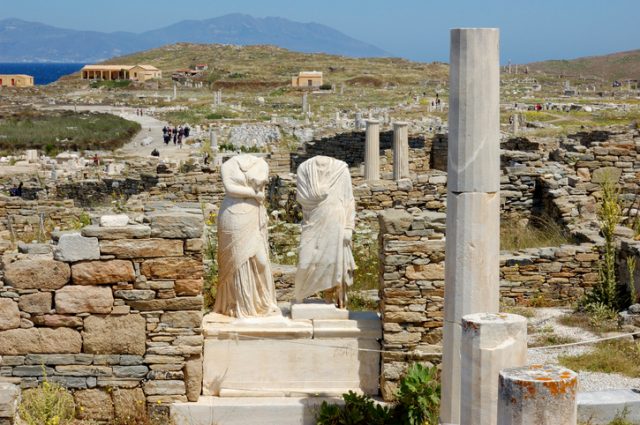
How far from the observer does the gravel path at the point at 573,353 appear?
9.45 meters

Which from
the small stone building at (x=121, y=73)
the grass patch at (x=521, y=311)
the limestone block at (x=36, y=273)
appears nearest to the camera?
the limestone block at (x=36, y=273)

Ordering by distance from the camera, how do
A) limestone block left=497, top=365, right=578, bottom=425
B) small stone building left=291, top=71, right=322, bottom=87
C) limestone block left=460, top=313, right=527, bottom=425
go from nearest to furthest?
limestone block left=497, top=365, right=578, bottom=425 < limestone block left=460, top=313, right=527, bottom=425 < small stone building left=291, top=71, right=322, bottom=87

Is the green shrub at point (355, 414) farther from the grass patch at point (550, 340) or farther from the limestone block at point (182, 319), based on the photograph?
the grass patch at point (550, 340)

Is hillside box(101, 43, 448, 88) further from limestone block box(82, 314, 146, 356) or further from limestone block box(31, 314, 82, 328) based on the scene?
limestone block box(31, 314, 82, 328)

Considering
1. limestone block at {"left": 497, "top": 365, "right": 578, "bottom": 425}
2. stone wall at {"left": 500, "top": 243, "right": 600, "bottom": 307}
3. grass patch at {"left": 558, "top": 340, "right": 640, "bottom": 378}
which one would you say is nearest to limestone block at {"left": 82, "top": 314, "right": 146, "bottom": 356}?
grass patch at {"left": 558, "top": 340, "right": 640, "bottom": 378}

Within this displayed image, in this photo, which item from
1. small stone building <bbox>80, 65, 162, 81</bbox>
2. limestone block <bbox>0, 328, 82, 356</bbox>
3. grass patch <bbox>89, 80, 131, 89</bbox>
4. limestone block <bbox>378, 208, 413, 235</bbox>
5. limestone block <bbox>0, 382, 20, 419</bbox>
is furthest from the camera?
small stone building <bbox>80, 65, 162, 81</bbox>

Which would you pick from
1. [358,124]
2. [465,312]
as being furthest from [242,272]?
[358,124]

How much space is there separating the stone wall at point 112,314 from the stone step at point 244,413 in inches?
5.2

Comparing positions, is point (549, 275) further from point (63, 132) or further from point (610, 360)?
point (63, 132)

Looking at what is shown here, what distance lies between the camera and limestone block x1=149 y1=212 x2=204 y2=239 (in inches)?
345

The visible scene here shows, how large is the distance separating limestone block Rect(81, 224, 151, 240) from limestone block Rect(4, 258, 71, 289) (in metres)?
0.36

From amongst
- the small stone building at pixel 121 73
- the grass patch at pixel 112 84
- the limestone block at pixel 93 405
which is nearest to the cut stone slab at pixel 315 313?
the limestone block at pixel 93 405

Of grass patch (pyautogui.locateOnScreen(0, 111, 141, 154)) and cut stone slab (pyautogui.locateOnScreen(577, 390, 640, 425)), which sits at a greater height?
grass patch (pyautogui.locateOnScreen(0, 111, 141, 154))

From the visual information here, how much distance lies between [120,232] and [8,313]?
3.99 ft
